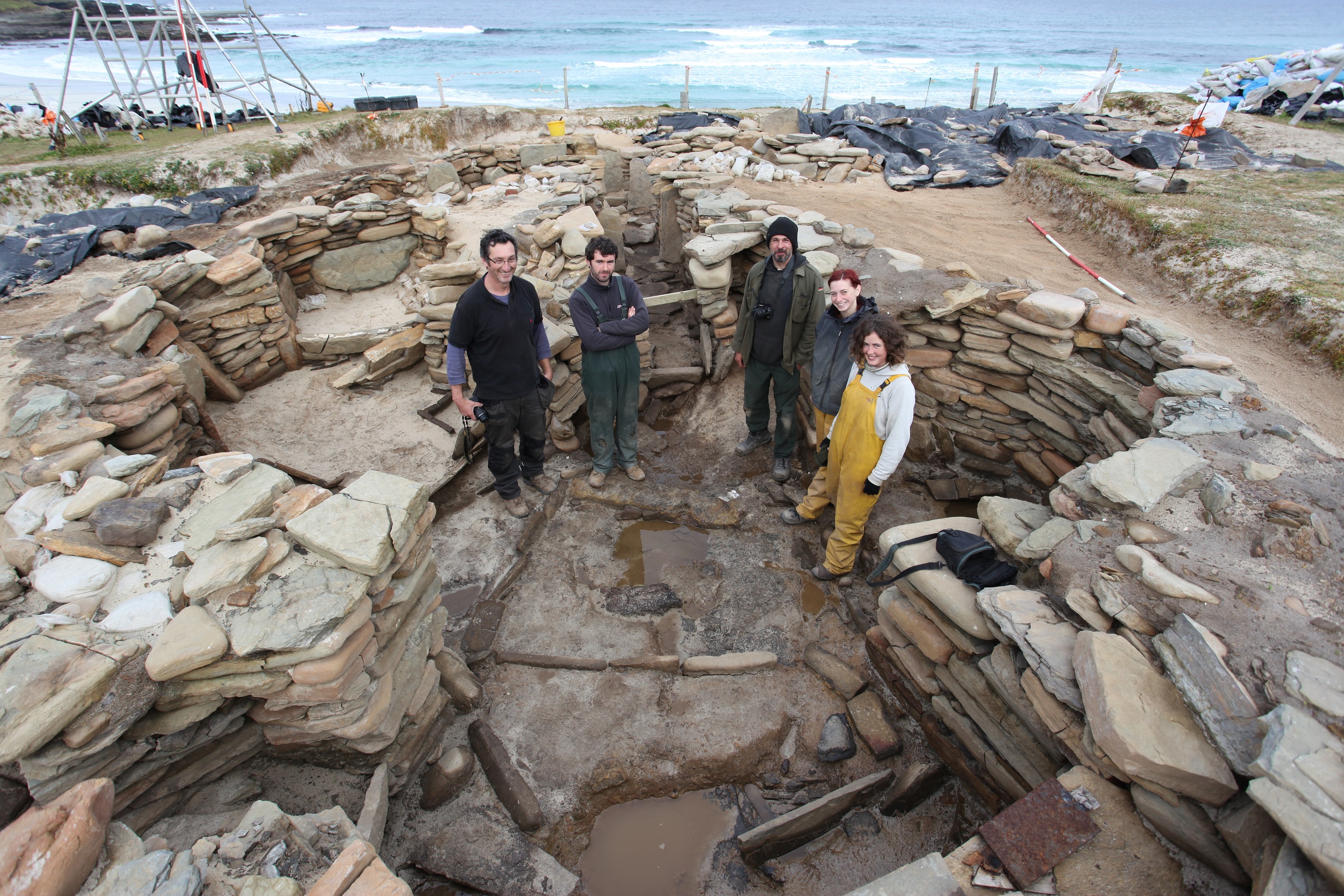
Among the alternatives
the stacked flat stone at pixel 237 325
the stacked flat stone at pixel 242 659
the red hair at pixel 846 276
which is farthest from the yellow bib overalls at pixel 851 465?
the stacked flat stone at pixel 237 325

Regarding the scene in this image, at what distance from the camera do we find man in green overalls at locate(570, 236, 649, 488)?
511cm

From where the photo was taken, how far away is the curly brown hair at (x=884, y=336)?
4008 millimetres

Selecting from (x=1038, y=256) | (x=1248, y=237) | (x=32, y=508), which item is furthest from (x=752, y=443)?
(x=1248, y=237)

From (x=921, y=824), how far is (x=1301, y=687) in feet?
6.31

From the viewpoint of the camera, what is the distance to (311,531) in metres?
3.07

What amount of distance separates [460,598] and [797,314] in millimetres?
3667

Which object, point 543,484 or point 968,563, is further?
point 543,484

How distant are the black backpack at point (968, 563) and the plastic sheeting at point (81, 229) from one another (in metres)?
8.89

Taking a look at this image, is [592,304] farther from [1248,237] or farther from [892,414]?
[1248,237]

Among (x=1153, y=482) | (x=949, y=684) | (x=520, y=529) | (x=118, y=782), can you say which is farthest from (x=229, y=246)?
(x=1153, y=482)

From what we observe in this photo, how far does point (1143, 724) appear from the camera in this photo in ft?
8.27

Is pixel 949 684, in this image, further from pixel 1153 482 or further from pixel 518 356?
pixel 518 356

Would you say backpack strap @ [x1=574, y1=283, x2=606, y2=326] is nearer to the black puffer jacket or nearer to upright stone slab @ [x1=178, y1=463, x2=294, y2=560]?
the black puffer jacket

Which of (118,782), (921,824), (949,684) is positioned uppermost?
(118,782)
